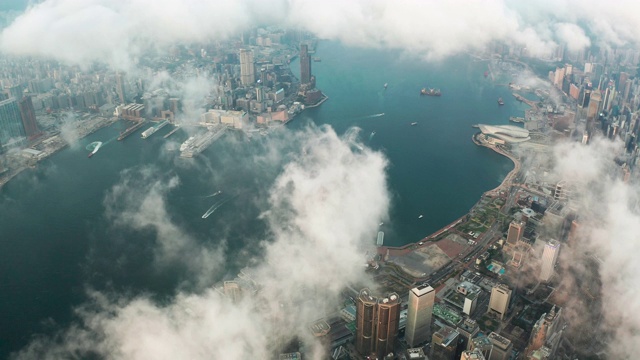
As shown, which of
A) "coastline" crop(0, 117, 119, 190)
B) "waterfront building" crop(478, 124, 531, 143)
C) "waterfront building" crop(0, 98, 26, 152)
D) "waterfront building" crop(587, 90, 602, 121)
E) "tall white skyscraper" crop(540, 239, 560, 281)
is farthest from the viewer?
"waterfront building" crop(587, 90, 602, 121)

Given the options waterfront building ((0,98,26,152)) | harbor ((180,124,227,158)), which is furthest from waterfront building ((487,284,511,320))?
waterfront building ((0,98,26,152))

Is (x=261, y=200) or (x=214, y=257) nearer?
(x=214, y=257)

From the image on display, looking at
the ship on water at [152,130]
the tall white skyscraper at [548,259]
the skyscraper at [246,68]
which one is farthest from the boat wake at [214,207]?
the skyscraper at [246,68]

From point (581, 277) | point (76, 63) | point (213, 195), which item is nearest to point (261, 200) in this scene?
point (213, 195)

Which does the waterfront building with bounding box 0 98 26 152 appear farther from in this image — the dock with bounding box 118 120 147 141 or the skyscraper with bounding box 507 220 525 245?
the skyscraper with bounding box 507 220 525 245

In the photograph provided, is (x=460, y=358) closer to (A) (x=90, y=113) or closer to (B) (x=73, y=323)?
(B) (x=73, y=323)

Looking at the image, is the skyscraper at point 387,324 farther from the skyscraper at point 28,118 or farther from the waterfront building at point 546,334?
the skyscraper at point 28,118

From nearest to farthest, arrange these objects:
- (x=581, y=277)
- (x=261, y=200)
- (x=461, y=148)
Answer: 1. (x=581, y=277)
2. (x=261, y=200)
3. (x=461, y=148)
